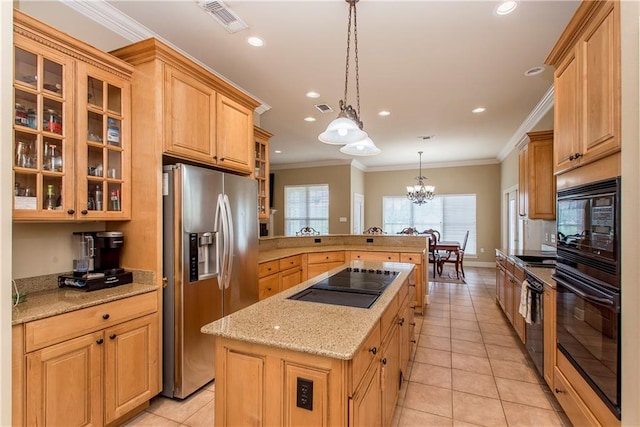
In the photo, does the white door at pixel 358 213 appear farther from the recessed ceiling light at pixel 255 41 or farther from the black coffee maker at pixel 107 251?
the black coffee maker at pixel 107 251

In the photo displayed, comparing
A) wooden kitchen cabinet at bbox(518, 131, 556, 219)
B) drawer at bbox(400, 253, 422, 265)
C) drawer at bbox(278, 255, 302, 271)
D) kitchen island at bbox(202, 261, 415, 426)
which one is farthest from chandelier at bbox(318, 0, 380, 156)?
wooden kitchen cabinet at bbox(518, 131, 556, 219)

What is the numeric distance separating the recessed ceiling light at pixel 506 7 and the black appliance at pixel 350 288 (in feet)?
6.88

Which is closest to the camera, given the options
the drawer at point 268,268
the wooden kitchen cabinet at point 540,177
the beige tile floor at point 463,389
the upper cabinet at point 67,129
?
the upper cabinet at point 67,129

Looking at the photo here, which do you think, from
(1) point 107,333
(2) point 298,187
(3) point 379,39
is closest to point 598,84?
(3) point 379,39

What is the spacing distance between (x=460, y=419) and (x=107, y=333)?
2352 millimetres

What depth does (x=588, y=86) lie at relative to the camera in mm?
1626

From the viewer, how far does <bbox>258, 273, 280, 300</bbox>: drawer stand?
11.1 feet

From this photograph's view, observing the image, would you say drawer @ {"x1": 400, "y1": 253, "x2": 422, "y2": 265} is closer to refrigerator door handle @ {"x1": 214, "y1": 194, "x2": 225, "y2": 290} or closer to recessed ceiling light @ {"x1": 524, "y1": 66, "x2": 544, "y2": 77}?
recessed ceiling light @ {"x1": 524, "y1": 66, "x2": 544, "y2": 77}

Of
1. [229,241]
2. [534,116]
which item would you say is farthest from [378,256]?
[534,116]

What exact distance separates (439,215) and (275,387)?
26.9 feet

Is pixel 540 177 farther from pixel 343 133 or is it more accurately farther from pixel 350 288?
pixel 350 288

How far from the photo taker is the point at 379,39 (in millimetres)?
2543

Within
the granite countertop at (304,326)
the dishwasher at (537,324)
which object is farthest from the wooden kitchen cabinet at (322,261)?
the granite countertop at (304,326)

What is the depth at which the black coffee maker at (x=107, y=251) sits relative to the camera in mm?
2121
